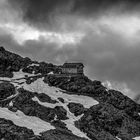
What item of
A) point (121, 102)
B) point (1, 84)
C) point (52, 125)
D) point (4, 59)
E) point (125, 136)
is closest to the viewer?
point (52, 125)

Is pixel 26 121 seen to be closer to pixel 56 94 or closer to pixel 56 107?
pixel 56 107

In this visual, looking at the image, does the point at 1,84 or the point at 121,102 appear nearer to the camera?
the point at 1,84

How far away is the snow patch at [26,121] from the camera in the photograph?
424ft

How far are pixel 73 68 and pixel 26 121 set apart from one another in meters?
61.9

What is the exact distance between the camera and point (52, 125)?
137375mm

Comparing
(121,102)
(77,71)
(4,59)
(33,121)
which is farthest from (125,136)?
(4,59)

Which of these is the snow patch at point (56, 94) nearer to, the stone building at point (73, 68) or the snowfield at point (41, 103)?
the snowfield at point (41, 103)

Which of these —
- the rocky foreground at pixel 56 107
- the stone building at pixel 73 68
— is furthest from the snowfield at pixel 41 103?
the stone building at pixel 73 68

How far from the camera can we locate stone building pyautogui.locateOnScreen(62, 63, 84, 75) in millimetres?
189500

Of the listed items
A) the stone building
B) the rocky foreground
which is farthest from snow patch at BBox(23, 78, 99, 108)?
the stone building

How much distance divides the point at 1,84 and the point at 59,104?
93.9 feet

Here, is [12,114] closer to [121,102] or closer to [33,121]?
[33,121]

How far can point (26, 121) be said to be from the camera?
135 meters

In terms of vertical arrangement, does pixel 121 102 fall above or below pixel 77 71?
below
